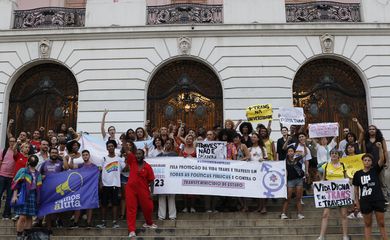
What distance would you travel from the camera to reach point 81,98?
16.1 metres

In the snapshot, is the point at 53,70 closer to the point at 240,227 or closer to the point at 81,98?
the point at 81,98

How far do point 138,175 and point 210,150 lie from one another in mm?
2130

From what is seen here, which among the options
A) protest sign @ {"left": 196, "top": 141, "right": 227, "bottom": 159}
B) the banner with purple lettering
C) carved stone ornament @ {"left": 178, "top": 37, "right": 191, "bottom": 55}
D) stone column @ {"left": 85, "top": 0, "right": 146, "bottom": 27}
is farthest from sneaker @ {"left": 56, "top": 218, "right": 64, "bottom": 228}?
stone column @ {"left": 85, "top": 0, "right": 146, "bottom": 27}

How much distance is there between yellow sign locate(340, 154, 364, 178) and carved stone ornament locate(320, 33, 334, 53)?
7118mm

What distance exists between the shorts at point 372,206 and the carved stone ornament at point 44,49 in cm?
1287

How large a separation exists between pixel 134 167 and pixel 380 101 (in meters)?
10.4

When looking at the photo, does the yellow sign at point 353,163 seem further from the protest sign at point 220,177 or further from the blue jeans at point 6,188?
the blue jeans at point 6,188

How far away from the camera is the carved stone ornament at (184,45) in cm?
1631

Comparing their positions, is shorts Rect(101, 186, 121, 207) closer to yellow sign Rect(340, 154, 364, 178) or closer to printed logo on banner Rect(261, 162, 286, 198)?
printed logo on banner Rect(261, 162, 286, 198)

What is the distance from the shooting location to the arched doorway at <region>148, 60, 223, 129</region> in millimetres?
16297

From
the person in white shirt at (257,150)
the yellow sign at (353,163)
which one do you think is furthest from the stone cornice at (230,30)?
the yellow sign at (353,163)

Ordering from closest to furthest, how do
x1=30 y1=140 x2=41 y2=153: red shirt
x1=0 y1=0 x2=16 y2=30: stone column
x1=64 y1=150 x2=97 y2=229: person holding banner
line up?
x1=64 y1=150 x2=97 y2=229: person holding banner, x1=30 y1=140 x2=41 y2=153: red shirt, x1=0 y1=0 x2=16 y2=30: stone column

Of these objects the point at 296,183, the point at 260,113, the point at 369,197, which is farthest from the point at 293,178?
the point at 260,113

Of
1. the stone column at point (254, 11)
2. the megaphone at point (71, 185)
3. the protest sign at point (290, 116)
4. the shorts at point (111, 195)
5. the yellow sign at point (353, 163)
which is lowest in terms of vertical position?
the shorts at point (111, 195)
